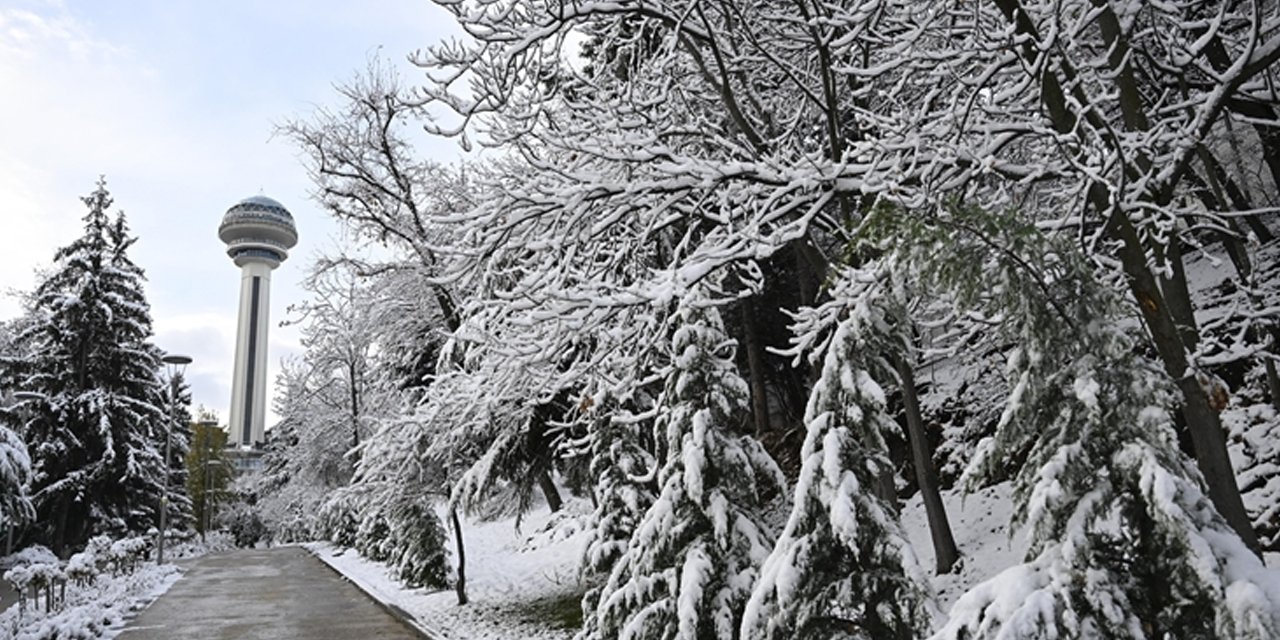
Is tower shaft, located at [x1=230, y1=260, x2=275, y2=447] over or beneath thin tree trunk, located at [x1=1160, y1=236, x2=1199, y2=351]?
over

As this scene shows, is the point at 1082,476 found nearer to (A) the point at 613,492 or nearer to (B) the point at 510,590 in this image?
(A) the point at 613,492

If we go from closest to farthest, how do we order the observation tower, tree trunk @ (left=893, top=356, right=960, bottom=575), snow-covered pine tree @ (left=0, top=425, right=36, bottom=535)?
tree trunk @ (left=893, top=356, right=960, bottom=575), snow-covered pine tree @ (left=0, top=425, right=36, bottom=535), the observation tower

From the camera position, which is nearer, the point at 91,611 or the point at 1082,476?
the point at 1082,476

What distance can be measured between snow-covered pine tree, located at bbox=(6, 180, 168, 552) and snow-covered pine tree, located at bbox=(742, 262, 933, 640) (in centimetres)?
3240

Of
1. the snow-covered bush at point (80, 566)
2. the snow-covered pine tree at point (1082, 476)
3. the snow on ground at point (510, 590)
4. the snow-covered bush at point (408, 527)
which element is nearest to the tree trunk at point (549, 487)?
the snow on ground at point (510, 590)

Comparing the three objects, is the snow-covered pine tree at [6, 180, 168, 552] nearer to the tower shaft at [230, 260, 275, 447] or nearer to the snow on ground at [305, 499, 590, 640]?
the snow on ground at [305, 499, 590, 640]

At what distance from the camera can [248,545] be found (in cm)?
5672

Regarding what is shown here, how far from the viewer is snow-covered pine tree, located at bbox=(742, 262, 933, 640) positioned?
475cm

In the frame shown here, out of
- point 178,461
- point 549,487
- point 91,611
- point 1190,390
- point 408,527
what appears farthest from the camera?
point 178,461

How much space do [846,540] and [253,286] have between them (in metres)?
130

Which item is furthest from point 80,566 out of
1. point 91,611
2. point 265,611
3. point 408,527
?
point 408,527

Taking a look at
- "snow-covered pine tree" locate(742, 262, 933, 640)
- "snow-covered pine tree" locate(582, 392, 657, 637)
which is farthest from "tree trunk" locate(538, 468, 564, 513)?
"snow-covered pine tree" locate(742, 262, 933, 640)

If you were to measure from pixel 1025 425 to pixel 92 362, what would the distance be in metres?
37.4

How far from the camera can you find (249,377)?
111 metres
